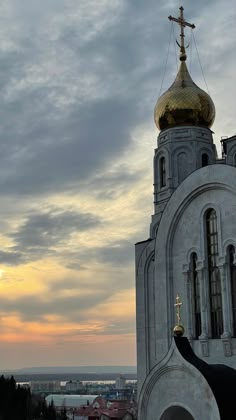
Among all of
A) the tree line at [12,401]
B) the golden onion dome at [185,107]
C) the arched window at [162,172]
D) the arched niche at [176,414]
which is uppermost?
the golden onion dome at [185,107]

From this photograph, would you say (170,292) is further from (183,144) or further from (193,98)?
(193,98)

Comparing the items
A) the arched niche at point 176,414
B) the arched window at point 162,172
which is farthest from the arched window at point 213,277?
the arched window at point 162,172

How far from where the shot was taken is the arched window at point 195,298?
17.5 meters

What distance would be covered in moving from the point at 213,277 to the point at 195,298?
0.95m

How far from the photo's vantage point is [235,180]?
16.6 m

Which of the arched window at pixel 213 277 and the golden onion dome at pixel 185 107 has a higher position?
the golden onion dome at pixel 185 107

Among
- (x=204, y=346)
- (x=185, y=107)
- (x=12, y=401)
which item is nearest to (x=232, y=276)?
(x=204, y=346)

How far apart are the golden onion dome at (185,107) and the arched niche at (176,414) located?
33.8ft

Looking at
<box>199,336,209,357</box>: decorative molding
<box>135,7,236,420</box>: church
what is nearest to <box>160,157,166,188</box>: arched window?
<box>135,7,236,420</box>: church

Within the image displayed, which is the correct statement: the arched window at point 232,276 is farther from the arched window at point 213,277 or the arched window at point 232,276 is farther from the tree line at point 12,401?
the tree line at point 12,401

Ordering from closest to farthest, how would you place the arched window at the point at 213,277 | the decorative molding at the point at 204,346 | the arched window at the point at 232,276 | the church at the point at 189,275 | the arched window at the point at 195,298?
1. the church at the point at 189,275
2. the arched window at the point at 232,276
3. the decorative molding at the point at 204,346
4. the arched window at the point at 213,277
5. the arched window at the point at 195,298

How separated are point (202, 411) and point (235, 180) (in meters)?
6.12

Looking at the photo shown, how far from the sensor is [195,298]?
17844 millimetres

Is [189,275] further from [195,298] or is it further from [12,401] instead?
[12,401]
